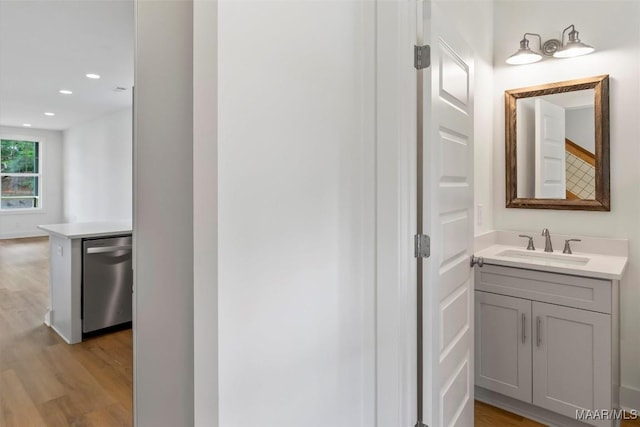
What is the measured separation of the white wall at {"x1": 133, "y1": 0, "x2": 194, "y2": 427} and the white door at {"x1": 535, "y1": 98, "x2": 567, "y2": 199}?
2.41 metres

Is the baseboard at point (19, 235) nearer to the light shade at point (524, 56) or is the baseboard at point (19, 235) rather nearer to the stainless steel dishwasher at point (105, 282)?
the stainless steel dishwasher at point (105, 282)

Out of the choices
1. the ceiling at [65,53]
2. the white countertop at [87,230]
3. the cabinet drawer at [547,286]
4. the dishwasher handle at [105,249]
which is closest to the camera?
the cabinet drawer at [547,286]

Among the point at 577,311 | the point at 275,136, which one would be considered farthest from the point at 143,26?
the point at 577,311

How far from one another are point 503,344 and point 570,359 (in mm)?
326

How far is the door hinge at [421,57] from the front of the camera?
56.4 inches

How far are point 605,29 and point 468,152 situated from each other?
135 centimetres

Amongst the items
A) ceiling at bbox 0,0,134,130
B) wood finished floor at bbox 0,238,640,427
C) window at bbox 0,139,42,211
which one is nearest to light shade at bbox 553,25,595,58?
wood finished floor at bbox 0,238,640,427

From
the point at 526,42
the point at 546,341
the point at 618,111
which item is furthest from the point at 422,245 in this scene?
the point at 526,42

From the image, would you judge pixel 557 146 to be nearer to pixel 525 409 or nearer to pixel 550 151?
pixel 550 151

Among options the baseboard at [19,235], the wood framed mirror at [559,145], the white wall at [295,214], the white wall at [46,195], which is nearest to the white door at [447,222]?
the white wall at [295,214]

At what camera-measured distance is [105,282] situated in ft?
11.1

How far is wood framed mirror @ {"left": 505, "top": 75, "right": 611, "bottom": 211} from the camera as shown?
7.66 ft

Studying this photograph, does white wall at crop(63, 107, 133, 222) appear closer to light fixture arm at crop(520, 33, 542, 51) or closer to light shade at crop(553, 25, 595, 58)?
light fixture arm at crop(520, 33, 542, 51)

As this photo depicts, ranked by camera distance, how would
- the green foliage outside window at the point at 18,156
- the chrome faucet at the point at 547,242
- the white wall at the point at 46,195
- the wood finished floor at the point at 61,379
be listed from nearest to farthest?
the wood finished floor at the point at 61,379 → the chrome faucet at the point at 547,242 → the green foliage outside window at the point at 18,156 → the white wall at the point at 46,195
